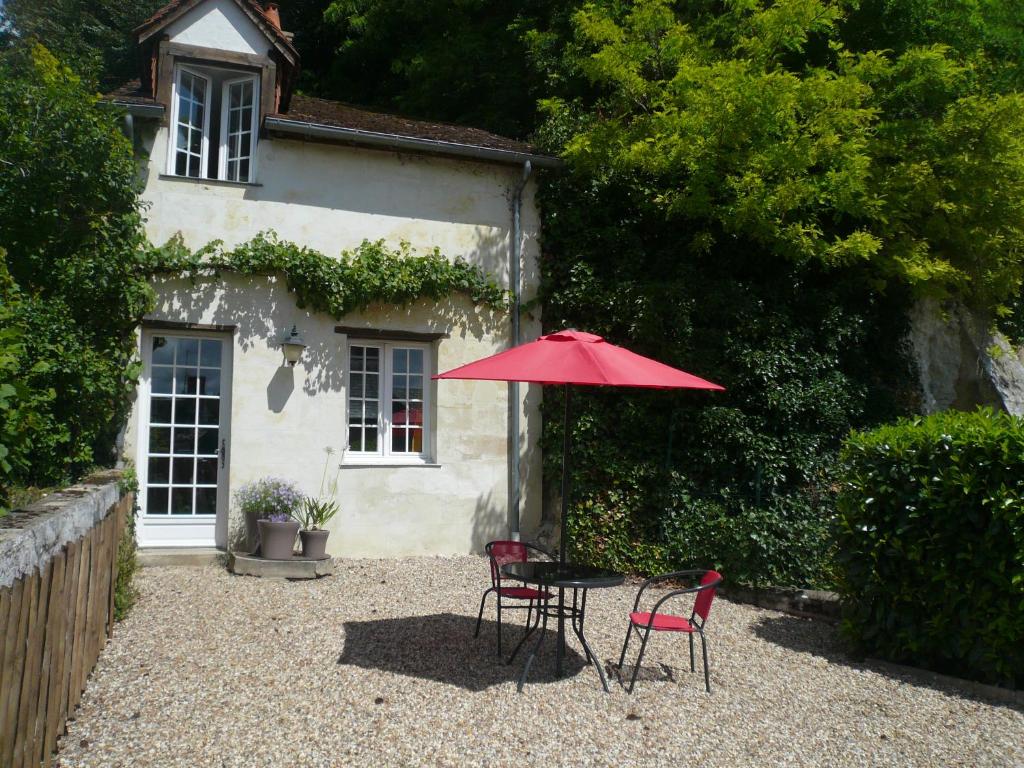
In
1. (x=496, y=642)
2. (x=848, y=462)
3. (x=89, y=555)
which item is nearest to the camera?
(x=89, y=555)

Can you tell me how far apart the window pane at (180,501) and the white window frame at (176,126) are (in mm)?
3425

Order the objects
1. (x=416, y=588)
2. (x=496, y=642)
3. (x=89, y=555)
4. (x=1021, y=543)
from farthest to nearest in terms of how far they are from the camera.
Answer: (x=416, y=588), (x=496, y=642), (x=1021, y=543), (x=89, y=555)

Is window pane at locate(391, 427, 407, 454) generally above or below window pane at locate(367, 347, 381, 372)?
below

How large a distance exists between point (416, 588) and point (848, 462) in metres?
4.09

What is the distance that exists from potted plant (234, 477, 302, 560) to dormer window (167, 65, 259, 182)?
3.52m

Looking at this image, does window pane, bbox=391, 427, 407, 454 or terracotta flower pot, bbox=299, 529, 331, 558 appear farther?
window pane, bbox=391, 427, 407, 454

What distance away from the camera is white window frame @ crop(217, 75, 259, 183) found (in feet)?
30.1

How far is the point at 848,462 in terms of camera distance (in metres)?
6.43

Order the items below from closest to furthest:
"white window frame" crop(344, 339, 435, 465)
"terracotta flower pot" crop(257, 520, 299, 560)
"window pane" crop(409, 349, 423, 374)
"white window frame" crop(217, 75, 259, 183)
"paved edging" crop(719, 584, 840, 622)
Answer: "paved edging" crop(719, 584, 840, 622) < "terracotta flower pot" crop(257, 520, 299, 560) < "white window frame" crop(217, 75, 259, 183) < "white window frame" crop(344, 339, 435, 465) < "window pane" crop(409, 349, 423, 374)

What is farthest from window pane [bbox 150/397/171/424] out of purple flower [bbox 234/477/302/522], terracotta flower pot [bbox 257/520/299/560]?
terracotta flower pot [bbox 257/520/299/560]

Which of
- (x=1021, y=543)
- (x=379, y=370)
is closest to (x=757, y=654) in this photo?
(x=1021, y=543)

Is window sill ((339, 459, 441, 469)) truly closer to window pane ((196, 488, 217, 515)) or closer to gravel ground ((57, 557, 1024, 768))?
window pane ((196, 488, 217, 515))

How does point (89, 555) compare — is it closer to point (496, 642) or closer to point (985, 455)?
point (496, 642)

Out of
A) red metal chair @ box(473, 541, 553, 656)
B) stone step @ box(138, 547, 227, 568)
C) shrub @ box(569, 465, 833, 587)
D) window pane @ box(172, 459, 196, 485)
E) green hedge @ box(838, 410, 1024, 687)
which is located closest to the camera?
green hedge @ box(838, 410, 1024, 687)
